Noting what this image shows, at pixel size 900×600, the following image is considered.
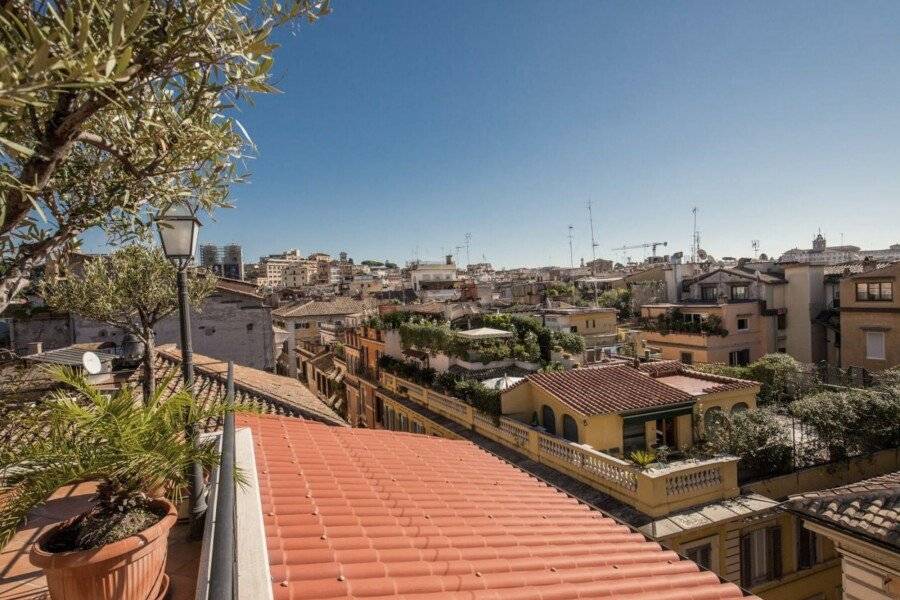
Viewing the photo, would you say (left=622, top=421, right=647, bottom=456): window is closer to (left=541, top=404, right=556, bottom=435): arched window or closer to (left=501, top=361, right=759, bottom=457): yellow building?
(left=501, top=361, right=759, bottom=457): yellow building

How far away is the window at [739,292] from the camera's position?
30344 mm

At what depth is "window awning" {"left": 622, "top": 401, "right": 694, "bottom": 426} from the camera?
523 inches

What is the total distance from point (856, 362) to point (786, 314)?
5530 millimetres

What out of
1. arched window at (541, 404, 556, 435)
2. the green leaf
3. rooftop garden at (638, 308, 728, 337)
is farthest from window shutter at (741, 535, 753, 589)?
rooftop garden at (638, 308, 728, 337)

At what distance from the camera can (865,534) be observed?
6.20 meters

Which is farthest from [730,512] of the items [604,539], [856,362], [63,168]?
[856,362]

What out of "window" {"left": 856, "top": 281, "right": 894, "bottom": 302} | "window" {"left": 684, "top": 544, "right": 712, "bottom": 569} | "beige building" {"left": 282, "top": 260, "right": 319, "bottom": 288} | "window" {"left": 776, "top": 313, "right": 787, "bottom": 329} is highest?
"beige building" {"left": 282, "top": 260, "right": 319, "bottom": 288}

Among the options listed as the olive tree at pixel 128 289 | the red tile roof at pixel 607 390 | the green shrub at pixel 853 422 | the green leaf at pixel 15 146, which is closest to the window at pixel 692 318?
the green shrub at pixel 853 422

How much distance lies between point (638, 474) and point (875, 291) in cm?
2319

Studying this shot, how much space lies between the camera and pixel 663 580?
4.43 metres

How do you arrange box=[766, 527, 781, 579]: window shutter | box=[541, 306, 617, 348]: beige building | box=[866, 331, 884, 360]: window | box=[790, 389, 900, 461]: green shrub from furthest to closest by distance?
box=[541, 306, 617, 348]: beige building
box=[866, 331, 884, 360]: window
box=[790, 389, 900, 461]: green shrub
box=[766, 527, 781, 579]: window shutter

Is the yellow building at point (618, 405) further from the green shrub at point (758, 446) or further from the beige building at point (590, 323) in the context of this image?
the beige building at point (590, 323)

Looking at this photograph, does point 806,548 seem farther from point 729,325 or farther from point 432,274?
point 432,274

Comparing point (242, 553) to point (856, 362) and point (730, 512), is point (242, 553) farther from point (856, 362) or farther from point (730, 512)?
point (856, 362)
